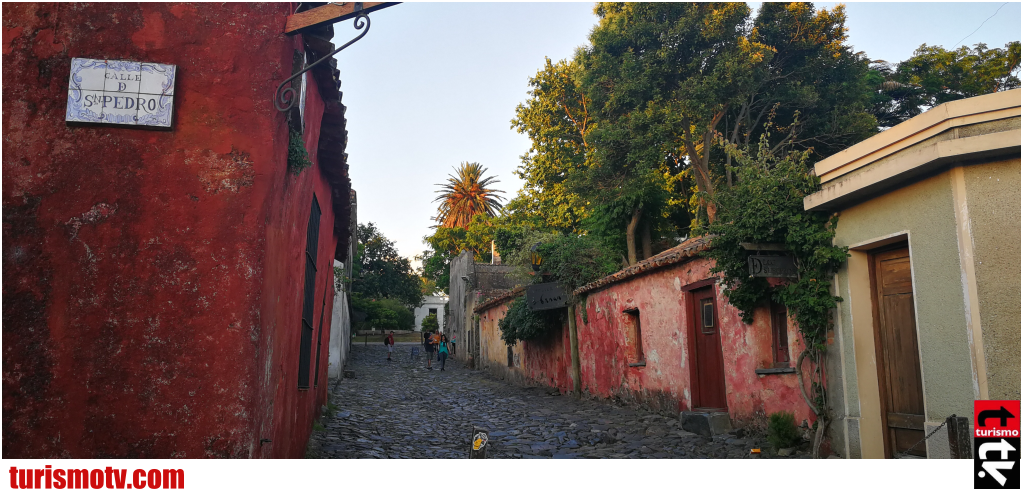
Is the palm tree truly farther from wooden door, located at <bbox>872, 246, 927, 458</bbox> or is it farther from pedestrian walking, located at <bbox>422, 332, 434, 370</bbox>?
wooden door, located at <bbox>872, 246, 927, 458</bbox>

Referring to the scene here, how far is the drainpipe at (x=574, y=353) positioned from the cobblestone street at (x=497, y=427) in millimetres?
425

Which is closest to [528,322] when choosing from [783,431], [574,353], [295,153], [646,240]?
[574,353]

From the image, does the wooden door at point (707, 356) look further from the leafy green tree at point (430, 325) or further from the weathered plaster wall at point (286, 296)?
the leafy green tree at point (430, 325)

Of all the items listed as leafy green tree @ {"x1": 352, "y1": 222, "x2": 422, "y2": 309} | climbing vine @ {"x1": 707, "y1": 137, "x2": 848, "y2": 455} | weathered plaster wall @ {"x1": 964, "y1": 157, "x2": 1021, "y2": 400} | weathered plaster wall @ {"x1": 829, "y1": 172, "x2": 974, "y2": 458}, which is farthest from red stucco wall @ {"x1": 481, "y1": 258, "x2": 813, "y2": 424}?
leafy green tree @ {"x1": 352, "y1": 222, "x2": 422, "y2": 309}

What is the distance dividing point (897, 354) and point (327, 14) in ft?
21.0

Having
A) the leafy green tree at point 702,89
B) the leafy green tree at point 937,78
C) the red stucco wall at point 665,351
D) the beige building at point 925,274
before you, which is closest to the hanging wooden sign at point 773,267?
the beige building at point 925,274

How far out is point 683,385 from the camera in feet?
36.3

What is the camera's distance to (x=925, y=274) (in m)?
6.01

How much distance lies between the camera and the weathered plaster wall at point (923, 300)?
18.6 ft

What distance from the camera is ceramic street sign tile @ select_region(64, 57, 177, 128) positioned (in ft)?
14.9

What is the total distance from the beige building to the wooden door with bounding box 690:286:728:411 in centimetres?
317

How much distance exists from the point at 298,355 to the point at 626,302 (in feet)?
25.7

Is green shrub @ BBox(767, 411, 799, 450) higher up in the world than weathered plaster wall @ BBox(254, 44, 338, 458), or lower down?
lower down

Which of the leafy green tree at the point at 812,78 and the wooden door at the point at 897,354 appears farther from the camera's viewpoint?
the leafy green tree at the point at 812,78
